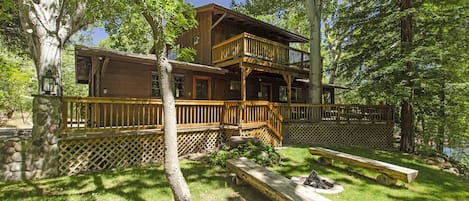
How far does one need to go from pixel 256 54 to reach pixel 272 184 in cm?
783

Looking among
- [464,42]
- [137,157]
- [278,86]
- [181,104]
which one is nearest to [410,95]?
[464,42]

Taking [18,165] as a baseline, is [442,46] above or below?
above

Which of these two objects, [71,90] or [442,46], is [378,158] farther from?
[71,90]

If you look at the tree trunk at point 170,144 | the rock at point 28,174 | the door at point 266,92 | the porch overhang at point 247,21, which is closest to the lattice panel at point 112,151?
the rock at point 28,174

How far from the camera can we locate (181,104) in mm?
7824

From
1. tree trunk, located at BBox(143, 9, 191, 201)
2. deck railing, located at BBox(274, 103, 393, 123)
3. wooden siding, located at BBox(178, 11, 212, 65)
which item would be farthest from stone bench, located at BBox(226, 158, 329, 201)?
wooden siding, located at BBox(178, 11, 212, 65)

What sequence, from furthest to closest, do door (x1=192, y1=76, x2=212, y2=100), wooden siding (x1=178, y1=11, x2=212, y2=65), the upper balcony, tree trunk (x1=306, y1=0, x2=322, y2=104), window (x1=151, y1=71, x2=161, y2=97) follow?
wooden siding (x1=178, y1=11, x2=212, y2=65) → tree trunk (x1=306, y1=0, x2=322, y2=104) → door (x1=192, y1=76, x2=212, y2=100) → the upper balcony → window (x1=151, y1=71, x2=161, y2=97)

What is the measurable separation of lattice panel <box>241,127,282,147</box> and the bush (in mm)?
1237

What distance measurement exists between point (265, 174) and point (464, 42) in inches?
409

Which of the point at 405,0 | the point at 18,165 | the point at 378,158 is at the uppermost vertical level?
the point at 405,0

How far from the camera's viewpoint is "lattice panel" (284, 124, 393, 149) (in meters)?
10.9

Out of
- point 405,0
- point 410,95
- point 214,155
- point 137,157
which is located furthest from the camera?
point 405,0

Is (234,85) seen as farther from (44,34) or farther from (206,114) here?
(44,34)

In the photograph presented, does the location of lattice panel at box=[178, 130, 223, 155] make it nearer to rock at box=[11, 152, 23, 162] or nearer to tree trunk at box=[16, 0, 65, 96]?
tree trunk at box=[16, 0, 65, 96]
